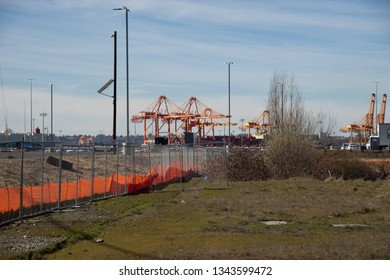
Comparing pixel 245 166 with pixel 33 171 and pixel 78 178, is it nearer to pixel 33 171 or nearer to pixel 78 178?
pixel 33 171

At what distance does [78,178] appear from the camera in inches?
829

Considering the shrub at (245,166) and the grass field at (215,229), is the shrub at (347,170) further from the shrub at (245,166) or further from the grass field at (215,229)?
the grass field at (215,229)

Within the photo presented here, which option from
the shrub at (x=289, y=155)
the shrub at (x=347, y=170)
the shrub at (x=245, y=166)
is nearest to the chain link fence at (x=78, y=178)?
the shrub at (x=245, y=166)

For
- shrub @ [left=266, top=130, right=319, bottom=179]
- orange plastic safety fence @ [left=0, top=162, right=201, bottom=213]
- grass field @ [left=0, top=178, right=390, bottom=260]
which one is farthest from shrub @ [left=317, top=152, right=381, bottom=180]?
grass field @ [left=0, top=178, right=390, bottom=260]

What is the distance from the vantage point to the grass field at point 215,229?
1110 centimetres

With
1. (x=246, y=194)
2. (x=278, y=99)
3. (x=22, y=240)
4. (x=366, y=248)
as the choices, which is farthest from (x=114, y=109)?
(x=366, y=248)

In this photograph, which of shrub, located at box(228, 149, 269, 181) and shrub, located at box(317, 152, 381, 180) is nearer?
shrub, located at box(228, 149, 269, 181)

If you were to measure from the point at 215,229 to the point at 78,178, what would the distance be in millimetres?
7747

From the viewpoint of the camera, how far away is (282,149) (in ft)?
113

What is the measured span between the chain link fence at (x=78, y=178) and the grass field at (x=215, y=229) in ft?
1.99

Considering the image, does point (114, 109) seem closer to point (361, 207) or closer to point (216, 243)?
point (361, 207)

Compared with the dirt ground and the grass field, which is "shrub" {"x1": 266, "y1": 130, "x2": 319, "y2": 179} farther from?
the grass field

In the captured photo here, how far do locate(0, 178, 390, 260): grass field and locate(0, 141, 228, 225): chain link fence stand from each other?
0.61 metres

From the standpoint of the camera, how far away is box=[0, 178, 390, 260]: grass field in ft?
36.4
